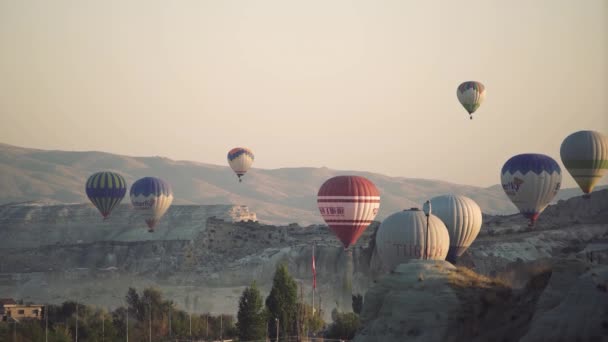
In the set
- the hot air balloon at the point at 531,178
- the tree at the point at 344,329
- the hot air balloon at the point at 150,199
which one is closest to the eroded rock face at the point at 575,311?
the tree at the point at 344,329

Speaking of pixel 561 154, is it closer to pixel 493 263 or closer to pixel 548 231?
pixel 493 263

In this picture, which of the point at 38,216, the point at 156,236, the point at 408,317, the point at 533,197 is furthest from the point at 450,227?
the point at 38,216

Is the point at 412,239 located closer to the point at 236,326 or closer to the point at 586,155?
the point at 236,326

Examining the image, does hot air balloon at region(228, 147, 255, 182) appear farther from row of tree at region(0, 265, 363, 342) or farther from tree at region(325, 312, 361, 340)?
tree at region(325, 312, 361, 340)

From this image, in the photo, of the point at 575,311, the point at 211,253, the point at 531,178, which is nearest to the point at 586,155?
the point at 531,178

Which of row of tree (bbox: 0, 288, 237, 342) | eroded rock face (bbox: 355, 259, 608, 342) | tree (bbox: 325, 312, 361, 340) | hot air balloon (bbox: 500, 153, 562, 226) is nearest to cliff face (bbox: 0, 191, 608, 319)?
hot air balloon (bbox: 500, 153, 562, 226)

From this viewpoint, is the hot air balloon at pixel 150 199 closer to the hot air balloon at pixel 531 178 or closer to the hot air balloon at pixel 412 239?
the hot air balloon at pixel 531 178
